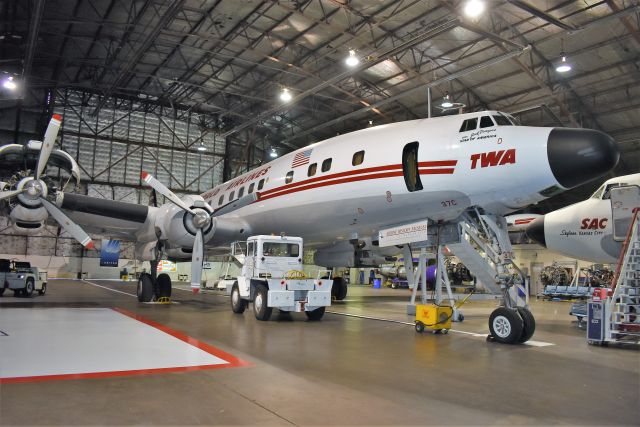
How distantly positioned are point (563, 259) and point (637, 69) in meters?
15.3

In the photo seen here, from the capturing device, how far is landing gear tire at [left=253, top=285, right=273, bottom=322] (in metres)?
11.7

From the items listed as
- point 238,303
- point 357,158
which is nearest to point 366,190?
point 357,158

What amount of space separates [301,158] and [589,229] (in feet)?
26.9

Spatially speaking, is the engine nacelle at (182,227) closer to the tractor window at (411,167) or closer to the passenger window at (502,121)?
the tractor window at (411,167)

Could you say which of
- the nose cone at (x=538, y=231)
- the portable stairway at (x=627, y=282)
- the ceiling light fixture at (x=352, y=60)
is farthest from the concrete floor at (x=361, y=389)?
the ceiling light fixture at (x=352, y=60)

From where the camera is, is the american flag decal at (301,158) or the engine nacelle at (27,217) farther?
the american flag decal at (301,158)

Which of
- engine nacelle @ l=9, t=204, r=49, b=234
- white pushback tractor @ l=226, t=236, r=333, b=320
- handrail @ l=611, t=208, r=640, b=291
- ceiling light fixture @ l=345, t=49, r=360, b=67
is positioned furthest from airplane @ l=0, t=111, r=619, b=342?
ceiling light fixture @ l=345, t=49, r=360, b=67

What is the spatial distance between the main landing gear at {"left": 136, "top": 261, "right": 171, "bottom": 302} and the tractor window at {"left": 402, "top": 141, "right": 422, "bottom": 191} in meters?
9.99

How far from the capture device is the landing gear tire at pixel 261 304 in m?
11.7

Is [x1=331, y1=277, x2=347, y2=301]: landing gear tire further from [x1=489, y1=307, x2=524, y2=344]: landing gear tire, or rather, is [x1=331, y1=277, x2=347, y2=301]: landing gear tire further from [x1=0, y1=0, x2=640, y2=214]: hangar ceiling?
[x1=489, y1=307, x2=524, y2=344]: landing gear tire

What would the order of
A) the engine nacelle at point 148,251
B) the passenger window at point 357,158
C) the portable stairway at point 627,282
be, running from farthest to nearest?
the engine nacelle at point 148,251 < the passenger window at point 357,158 < the portable stairway at point 627,282

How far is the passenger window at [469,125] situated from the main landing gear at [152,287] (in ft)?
37.1

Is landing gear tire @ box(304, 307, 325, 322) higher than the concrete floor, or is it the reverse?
landing gear tire @ box(304, 307, 325, 322)

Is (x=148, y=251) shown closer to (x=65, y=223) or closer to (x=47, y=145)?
(x=65, y=223)
